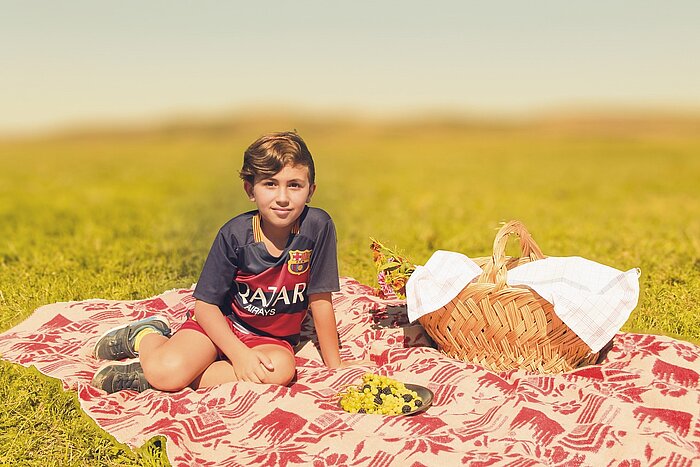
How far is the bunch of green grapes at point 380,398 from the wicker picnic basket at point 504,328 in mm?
643

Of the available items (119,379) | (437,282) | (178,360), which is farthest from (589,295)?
(119,379)

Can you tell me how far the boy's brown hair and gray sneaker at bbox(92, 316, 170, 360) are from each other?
3.92 ft

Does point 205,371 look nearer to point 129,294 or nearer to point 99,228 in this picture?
point 129,294

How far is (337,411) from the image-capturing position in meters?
3.63

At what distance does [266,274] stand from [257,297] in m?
0.15

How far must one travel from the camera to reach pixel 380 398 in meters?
3.63

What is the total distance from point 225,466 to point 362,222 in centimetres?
676

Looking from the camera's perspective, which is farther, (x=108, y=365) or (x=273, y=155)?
(x=108, y=365)

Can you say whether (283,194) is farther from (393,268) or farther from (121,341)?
(121,341)

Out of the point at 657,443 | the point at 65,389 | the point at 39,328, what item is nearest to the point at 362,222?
the point at 39,328

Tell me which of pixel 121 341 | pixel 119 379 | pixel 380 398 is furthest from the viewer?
pixel 121 341

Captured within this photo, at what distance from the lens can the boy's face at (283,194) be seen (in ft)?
12.8

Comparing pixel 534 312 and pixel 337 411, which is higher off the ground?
pixel 534 312

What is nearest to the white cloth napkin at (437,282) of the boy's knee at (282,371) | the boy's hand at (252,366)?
the boy's knee at (282,371)
